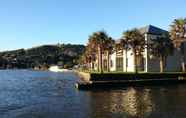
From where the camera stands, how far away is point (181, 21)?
103562 millimetres

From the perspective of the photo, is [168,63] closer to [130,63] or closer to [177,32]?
[130,63]

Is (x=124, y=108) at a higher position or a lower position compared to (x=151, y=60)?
lower

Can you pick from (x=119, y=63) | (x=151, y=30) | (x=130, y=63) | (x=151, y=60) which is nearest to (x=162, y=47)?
(x=151, y=60)

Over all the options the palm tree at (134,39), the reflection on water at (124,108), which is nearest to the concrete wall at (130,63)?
the palm tree at (134,39)

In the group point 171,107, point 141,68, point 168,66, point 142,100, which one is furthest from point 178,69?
point 171,107

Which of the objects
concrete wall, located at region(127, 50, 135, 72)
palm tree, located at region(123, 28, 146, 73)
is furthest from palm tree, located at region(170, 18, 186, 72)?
concrete wall, located at region(127, 50, 135, 72)

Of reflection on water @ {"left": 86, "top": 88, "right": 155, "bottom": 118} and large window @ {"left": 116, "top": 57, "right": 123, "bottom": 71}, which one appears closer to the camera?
reflection on water @ {"left": 86, "top": 88, "right": 155, "bottom": 118}

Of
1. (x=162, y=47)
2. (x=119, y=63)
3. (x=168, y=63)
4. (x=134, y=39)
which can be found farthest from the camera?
(x=119, y=63)

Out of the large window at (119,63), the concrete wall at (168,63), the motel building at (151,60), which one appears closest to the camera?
the motel building at (151,60)

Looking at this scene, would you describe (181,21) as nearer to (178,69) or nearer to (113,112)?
(178,69)

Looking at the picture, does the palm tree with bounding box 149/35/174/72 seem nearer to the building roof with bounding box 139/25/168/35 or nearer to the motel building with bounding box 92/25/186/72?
the motel building with bounding box 92/25/186/72

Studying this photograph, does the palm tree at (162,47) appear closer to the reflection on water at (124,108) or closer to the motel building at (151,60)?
the motel building at (151,60)

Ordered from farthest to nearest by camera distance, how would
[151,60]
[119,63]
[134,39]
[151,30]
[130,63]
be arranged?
[119,63] < [130,63] < [151,30] < [151,60] < [134,39]

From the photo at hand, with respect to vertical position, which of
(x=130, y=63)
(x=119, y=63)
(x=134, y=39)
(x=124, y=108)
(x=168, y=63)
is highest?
(x=134, y=39)
